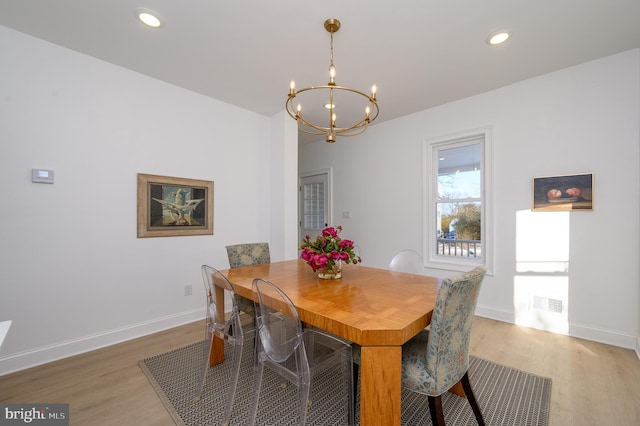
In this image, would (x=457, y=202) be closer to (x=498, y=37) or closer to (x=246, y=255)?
(x=498, y=37)

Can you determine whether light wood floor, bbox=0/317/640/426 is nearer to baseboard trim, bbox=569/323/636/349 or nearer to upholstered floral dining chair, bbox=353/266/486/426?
baseboard trim, bbox=569/323/636/349

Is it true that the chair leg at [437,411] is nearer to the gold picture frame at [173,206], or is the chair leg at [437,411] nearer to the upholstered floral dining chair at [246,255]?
the upholstered floral dining chair at [246,255]

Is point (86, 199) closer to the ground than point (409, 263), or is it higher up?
higher up

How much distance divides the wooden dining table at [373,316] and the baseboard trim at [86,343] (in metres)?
Answer: 1.52

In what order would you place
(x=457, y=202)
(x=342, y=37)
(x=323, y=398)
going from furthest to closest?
(x=457, y=202) → (x=342, y=37) → (x=323, y=398)

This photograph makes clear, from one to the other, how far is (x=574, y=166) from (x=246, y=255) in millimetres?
3277

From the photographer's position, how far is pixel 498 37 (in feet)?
7.27

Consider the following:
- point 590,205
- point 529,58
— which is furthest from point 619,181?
point 529,58

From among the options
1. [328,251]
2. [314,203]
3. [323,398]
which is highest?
[314,203]

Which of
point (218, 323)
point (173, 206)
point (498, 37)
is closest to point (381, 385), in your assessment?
point (218, 323)

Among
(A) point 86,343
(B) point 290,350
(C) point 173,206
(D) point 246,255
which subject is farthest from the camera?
(C) point 173,206

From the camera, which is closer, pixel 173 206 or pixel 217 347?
pixel 217 347

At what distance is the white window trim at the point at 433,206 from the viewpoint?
10.5ft

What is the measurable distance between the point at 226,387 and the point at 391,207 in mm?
3013
